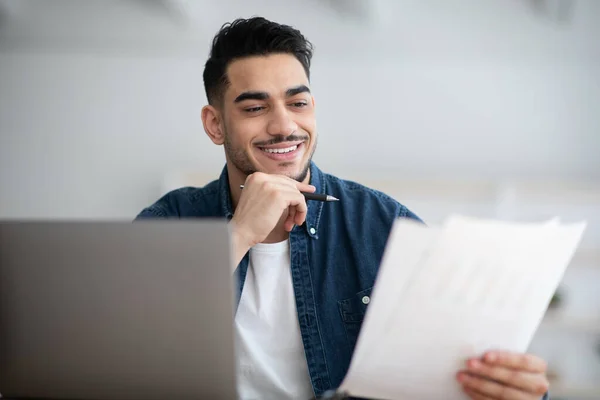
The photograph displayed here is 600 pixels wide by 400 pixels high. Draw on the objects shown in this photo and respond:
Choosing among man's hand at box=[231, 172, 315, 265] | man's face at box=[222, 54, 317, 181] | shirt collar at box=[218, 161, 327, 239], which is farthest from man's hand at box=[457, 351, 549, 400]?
man's face at box=[222, 54, 317, 181]

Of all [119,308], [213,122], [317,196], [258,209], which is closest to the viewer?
[119,308]

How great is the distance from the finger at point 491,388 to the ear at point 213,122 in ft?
3.31

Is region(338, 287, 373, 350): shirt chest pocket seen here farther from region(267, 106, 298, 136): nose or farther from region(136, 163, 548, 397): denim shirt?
region(267, 106, 298, 136): nose

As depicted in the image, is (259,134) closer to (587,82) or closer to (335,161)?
(335,161)

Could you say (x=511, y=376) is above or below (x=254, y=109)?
below

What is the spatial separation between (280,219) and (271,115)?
27 centimetres

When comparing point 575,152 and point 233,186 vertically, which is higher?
point 575,152

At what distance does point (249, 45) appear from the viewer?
162 cm

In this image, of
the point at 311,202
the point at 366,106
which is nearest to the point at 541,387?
the point at 311,202

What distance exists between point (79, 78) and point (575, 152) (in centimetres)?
321

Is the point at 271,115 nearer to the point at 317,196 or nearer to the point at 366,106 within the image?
the point at 317,196

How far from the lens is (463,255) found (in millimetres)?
851

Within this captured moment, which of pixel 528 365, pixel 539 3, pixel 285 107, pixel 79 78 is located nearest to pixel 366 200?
pixel 285 107

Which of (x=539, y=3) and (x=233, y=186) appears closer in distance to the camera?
(x=233, y=186)
